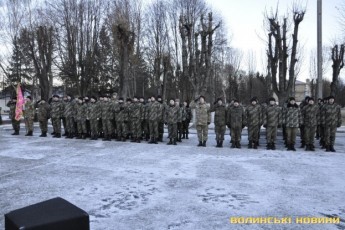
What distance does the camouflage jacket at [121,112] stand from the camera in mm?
13767

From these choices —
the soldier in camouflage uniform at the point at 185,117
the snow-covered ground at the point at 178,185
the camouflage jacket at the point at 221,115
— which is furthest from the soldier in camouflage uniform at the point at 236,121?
the soldier in camouflage uniform at the point at 185,117

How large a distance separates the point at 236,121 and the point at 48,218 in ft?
32.9

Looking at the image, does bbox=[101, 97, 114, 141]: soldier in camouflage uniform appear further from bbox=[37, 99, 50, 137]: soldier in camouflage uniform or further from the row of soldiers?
the row of soldiers

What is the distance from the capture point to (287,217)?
Answer: 15.6 ft

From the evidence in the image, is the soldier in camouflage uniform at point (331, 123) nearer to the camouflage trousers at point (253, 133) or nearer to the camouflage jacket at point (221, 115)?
the camouflage trousers at point (253, 133)

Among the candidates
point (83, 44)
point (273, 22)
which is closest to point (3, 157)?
point (273, 22)

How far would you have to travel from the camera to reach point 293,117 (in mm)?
11531

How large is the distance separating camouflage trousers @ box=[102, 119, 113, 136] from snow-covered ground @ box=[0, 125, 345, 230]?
10.1 feet

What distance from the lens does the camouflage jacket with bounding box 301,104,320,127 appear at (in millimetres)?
11531

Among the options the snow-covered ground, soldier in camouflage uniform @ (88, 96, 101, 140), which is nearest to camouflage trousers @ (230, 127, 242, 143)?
the snow-covered ground

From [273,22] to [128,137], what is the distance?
383 inches

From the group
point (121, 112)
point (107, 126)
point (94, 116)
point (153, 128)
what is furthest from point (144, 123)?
point (94, 116)

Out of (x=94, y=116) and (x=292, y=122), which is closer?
(x=292, y=122)

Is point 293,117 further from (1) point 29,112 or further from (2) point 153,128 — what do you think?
(1) point 29,112
